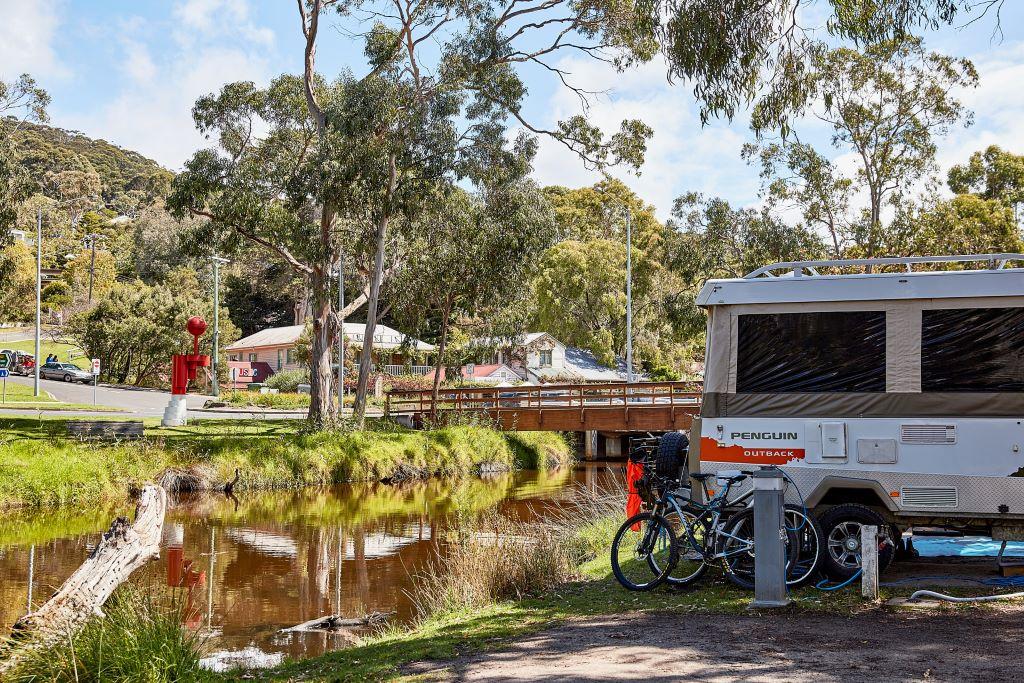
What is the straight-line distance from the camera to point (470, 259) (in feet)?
104

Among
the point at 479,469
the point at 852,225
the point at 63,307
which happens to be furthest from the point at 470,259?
the point at 63,307

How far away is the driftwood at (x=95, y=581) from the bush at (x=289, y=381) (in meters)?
44.7

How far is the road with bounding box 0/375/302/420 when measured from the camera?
3653cm

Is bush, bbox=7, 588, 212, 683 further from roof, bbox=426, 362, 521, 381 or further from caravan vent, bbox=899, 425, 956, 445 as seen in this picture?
roof, bbox=426, 362, 521, 381

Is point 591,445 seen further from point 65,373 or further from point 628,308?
point 65,373

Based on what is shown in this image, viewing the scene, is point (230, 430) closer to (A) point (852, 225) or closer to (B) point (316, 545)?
(B) point (316, 545)

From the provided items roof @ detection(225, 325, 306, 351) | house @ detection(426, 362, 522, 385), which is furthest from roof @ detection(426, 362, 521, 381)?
roof @ detection(225, 325, 306, 351)

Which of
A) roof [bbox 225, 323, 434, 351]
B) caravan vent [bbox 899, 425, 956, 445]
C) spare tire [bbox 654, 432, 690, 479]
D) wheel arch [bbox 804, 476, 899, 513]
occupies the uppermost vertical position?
roof [bbox 225, 323, 434, 351]

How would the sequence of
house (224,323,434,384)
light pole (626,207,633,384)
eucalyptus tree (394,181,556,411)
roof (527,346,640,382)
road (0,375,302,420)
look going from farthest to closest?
roof (527,346,640,382)
house (224,323,434,384)
light pole (626,207,633,384)
road (0,375,302,420)
eucalyptus tree (394,181,556,411)

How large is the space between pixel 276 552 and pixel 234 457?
8.33 metres

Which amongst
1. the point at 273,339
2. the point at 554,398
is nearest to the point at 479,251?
the point at 554,398

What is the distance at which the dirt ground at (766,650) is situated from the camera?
19.3 feet

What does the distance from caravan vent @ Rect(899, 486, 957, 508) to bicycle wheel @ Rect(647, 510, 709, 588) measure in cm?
184

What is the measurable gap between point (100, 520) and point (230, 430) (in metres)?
10.2
